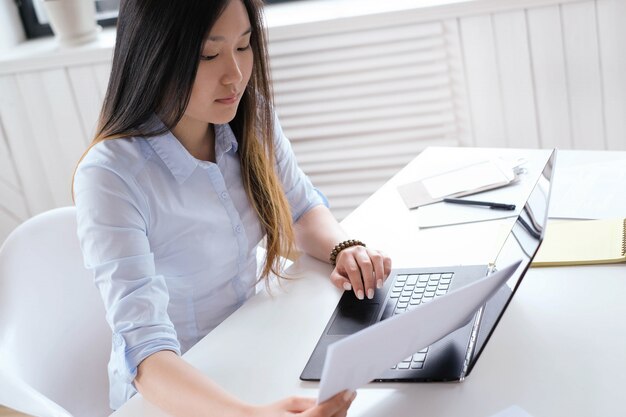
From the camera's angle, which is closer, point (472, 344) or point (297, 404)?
point (297, 404)

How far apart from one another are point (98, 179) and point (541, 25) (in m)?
1.60

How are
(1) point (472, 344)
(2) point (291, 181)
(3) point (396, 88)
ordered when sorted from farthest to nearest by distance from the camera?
(3) point (396, 88), (2) point (291, 181), (1) point (472, 344)

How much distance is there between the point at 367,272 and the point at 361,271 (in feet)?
0.05

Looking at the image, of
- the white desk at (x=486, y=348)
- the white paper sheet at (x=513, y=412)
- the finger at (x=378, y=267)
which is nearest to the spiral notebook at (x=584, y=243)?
the white desk at (x=486, y=348)

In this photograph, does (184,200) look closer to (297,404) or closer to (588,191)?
(297,404)

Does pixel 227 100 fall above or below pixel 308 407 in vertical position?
above

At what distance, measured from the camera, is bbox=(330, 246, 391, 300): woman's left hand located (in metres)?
1.38

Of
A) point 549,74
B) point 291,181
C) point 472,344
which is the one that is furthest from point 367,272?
point 549,74

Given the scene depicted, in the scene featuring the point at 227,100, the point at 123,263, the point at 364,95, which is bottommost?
the point at 364,95

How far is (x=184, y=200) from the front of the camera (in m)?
1.44

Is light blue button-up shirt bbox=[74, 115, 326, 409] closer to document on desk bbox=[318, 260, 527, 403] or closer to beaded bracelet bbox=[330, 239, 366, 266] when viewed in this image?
beaded bracelet bbox=[330, 239, 366, 266]

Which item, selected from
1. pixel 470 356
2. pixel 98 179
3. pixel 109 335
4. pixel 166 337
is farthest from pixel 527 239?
pixel 109 335

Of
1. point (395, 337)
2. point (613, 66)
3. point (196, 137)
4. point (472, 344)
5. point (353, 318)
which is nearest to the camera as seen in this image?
point (395, 337)

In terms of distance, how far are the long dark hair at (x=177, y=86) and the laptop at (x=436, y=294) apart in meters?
0.23
